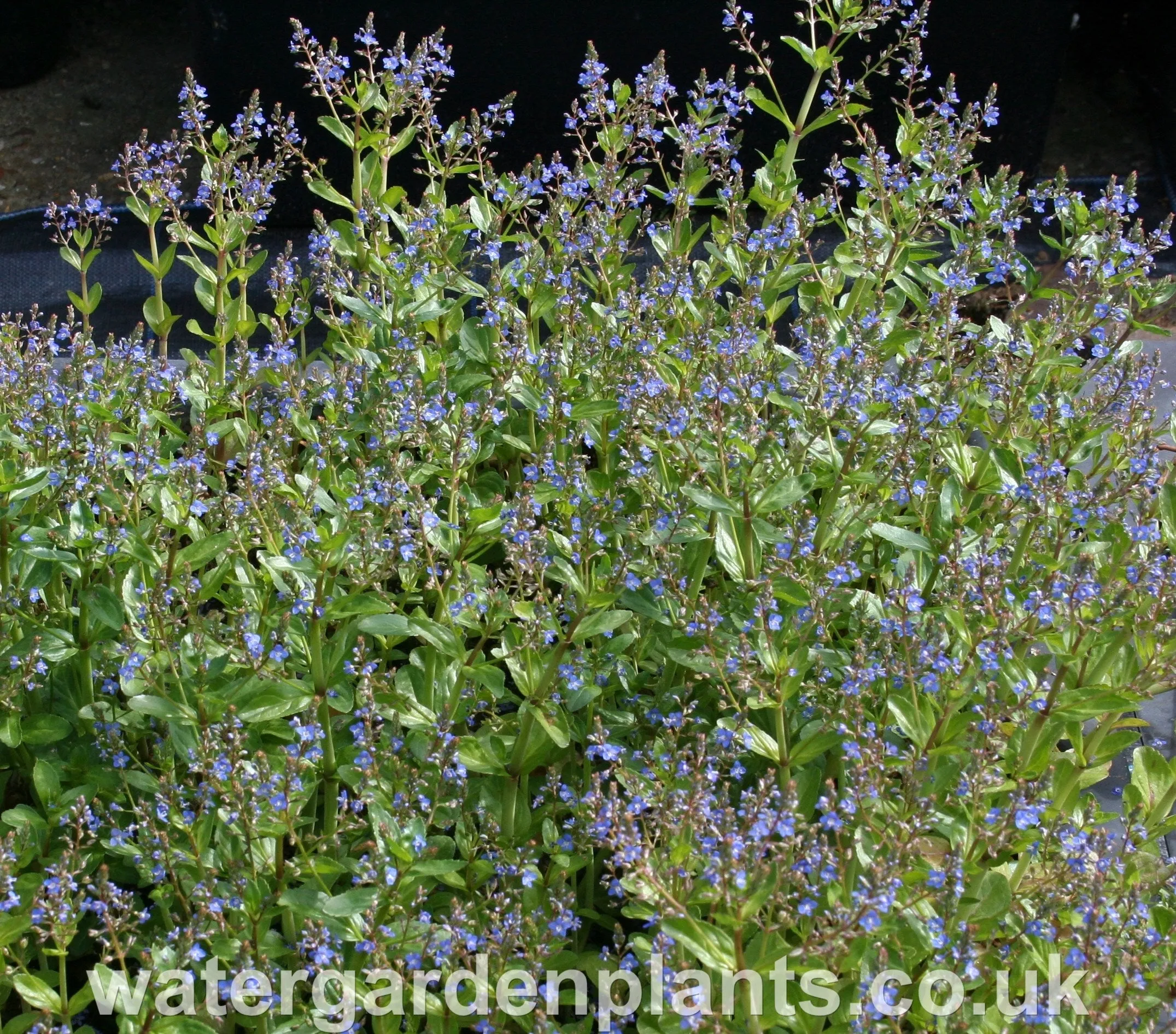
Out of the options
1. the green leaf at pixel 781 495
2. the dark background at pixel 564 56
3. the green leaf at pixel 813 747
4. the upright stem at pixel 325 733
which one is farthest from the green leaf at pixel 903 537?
the dark background at pixel 564 56

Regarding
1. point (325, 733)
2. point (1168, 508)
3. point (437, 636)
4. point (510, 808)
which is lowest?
point (510, 808)

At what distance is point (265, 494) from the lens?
2424mm

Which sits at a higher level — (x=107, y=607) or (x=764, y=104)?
(x=764, y=104)

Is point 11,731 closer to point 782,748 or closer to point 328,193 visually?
point 782,748

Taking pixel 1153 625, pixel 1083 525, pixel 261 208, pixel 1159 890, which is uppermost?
pixel 261 208

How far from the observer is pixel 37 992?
2.07 m

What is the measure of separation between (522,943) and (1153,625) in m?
1.16

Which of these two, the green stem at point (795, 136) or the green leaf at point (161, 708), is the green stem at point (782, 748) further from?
the green stem at point (795, 136)

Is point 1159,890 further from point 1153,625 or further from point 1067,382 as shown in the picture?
point 1067,382

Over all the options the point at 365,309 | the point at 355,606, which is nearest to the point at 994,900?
the point at 355,606

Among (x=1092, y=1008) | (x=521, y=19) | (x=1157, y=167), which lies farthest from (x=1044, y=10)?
(x=1092, y=1008)

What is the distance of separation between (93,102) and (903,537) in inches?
268

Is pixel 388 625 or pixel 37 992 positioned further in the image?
pixel 388 625

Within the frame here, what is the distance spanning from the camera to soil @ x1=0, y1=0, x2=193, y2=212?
721 centimetres
